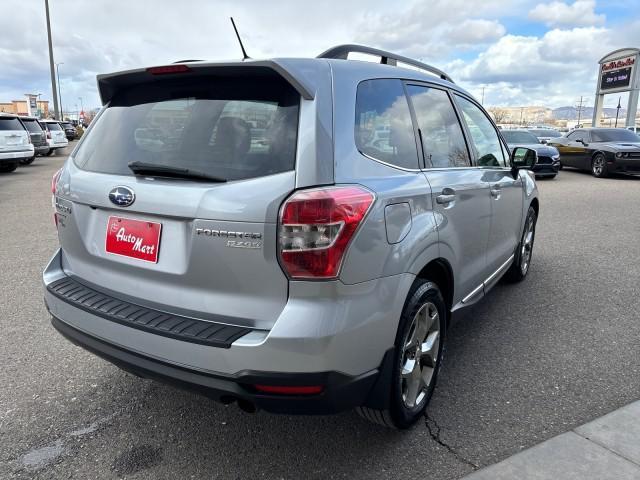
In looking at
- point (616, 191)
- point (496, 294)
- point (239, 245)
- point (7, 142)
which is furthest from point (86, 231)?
point (7, 142)

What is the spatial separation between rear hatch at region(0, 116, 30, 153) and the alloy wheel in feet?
54.1

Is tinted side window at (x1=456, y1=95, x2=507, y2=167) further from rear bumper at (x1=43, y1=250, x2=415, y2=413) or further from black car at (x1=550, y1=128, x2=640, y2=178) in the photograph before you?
→ black car at (x1=550, y1=128, x2=640, y2=178)

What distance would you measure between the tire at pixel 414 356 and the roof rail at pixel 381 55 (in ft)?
4.04

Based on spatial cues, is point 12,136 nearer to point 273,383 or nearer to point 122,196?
point 122,196

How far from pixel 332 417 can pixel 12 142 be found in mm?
16527

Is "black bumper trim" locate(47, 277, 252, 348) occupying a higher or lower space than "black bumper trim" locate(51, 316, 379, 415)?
higher

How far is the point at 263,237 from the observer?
199 cm

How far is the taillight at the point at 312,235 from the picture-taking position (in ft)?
6.48

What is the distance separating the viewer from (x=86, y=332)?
7.91 ft

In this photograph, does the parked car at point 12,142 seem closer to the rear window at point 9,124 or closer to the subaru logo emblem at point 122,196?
the rear window at point 9,124

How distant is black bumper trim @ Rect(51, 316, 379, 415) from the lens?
78.5 inches

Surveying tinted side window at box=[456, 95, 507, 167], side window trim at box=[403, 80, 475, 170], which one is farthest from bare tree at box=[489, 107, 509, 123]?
side window trim at box=[403, 80, 475, 170]

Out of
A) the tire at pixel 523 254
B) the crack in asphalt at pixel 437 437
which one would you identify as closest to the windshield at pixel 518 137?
the tire at pixel 523 254

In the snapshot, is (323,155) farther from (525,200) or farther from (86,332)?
(525,200)
